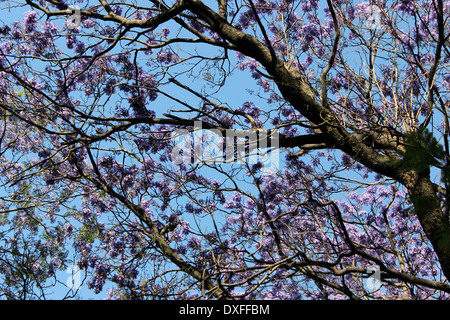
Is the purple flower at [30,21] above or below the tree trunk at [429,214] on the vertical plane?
above

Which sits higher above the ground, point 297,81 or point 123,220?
point 297,81

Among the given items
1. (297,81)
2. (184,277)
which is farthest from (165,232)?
Answer: (297,81)

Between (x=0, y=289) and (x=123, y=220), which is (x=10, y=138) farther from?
(x=123, y=220)

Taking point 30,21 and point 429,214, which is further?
point 30,21

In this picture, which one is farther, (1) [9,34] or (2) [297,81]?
(1) [9,34]

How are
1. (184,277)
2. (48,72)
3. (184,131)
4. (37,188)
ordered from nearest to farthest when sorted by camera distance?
(184,277), (184,131), (48,72), (37,188)

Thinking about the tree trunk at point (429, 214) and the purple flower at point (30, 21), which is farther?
the purple flower at point (30, 21)

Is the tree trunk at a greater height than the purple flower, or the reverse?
the purple flower

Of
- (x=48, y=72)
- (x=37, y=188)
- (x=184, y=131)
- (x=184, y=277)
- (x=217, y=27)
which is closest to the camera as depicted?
(x=184, y=277)

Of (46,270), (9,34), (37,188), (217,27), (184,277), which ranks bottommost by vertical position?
(184,277)

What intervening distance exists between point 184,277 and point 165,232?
3.22 ft

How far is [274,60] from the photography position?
445 cm

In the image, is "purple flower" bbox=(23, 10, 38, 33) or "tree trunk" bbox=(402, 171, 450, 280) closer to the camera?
"tree trunk" bbox=(402, 171, 450, 280)

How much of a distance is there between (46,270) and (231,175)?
285 centimetres
